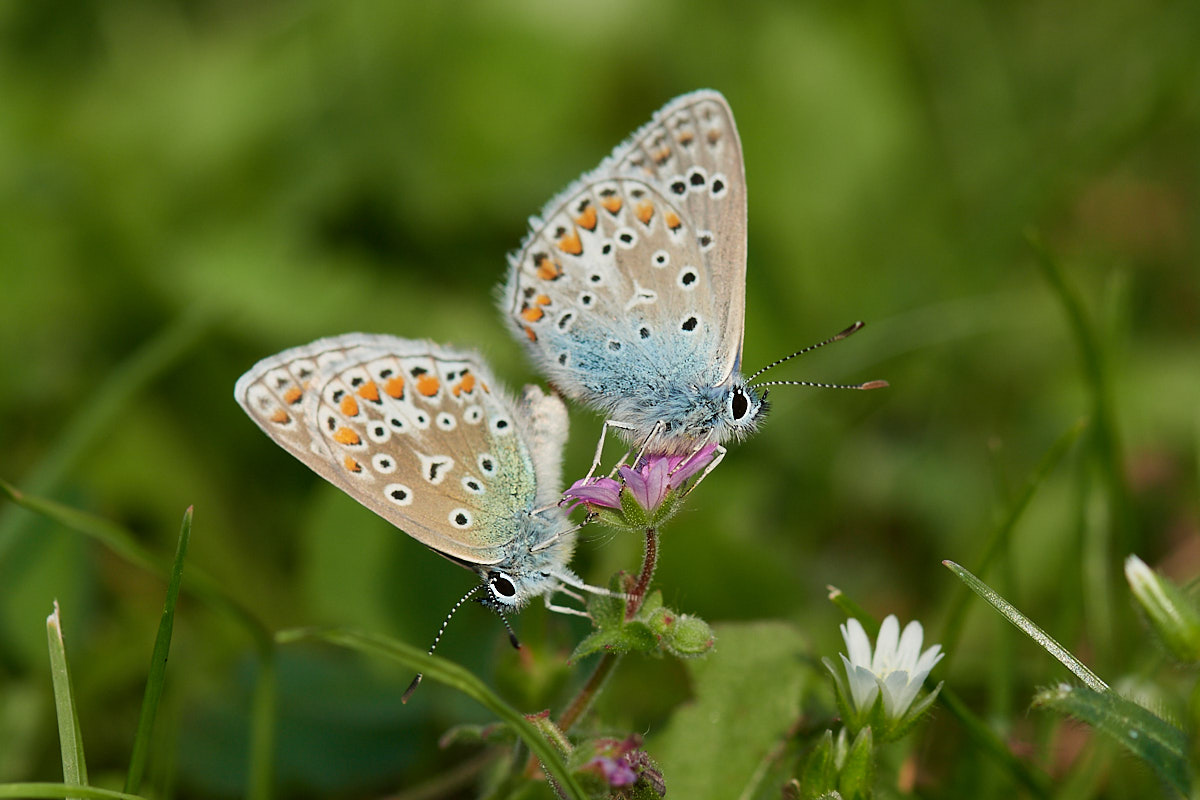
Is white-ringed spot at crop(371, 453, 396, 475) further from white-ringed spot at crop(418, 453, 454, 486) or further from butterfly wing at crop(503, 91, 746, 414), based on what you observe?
butterfly wing at crop(503, 91, 746, 414)

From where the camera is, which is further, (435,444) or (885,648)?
(435,444)

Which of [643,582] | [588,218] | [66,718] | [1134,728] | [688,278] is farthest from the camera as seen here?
[588,218]

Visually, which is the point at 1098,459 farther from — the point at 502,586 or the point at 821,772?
the point at 502,586

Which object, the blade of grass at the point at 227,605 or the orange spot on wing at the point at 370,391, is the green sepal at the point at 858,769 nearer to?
the blade of grass at the point at 227,605

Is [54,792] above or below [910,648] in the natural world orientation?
below

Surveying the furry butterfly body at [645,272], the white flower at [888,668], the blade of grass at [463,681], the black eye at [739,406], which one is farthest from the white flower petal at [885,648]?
the furry butterfly body at [645,272]

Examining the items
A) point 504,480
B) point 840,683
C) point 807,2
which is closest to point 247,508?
point 504,480

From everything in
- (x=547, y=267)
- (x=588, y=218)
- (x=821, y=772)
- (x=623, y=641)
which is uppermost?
(x=588, y=218)

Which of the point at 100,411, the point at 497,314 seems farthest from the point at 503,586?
the point at 497,314
